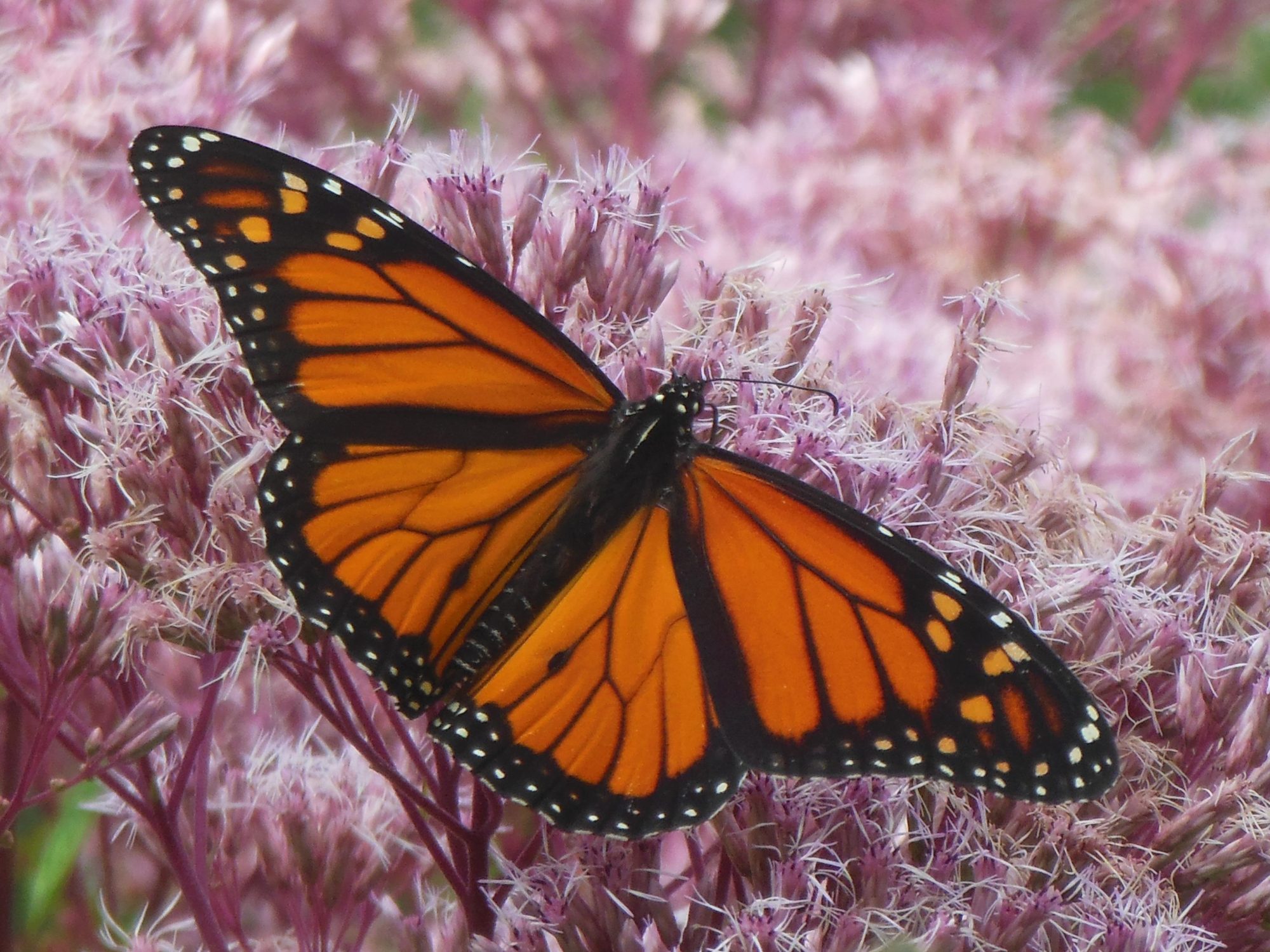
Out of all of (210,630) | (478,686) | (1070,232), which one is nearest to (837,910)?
(478,686)

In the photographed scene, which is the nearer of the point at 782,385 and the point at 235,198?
the point at 235,198

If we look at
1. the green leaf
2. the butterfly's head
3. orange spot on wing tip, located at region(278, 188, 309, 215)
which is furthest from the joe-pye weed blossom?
orange spot on wing tip, located at region(278, 188, 309, 215)

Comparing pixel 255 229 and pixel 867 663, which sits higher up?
pixel 255 229

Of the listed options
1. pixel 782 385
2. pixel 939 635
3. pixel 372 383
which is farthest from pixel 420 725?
pixel 939 635

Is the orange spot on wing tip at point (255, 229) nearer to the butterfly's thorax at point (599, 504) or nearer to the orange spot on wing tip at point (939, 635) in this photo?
the butterfly's thorax at point (599, 504)

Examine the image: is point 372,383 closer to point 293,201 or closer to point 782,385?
point 293,201

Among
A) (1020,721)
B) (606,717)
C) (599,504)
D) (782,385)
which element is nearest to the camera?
(1020,721)

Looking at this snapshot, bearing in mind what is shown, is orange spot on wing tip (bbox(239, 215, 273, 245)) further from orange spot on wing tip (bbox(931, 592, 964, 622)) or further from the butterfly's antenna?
orange spot on wing tip (bbox(931, 592, 964, 622))

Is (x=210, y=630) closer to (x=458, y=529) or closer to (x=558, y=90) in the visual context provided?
(x=458, y=529)
